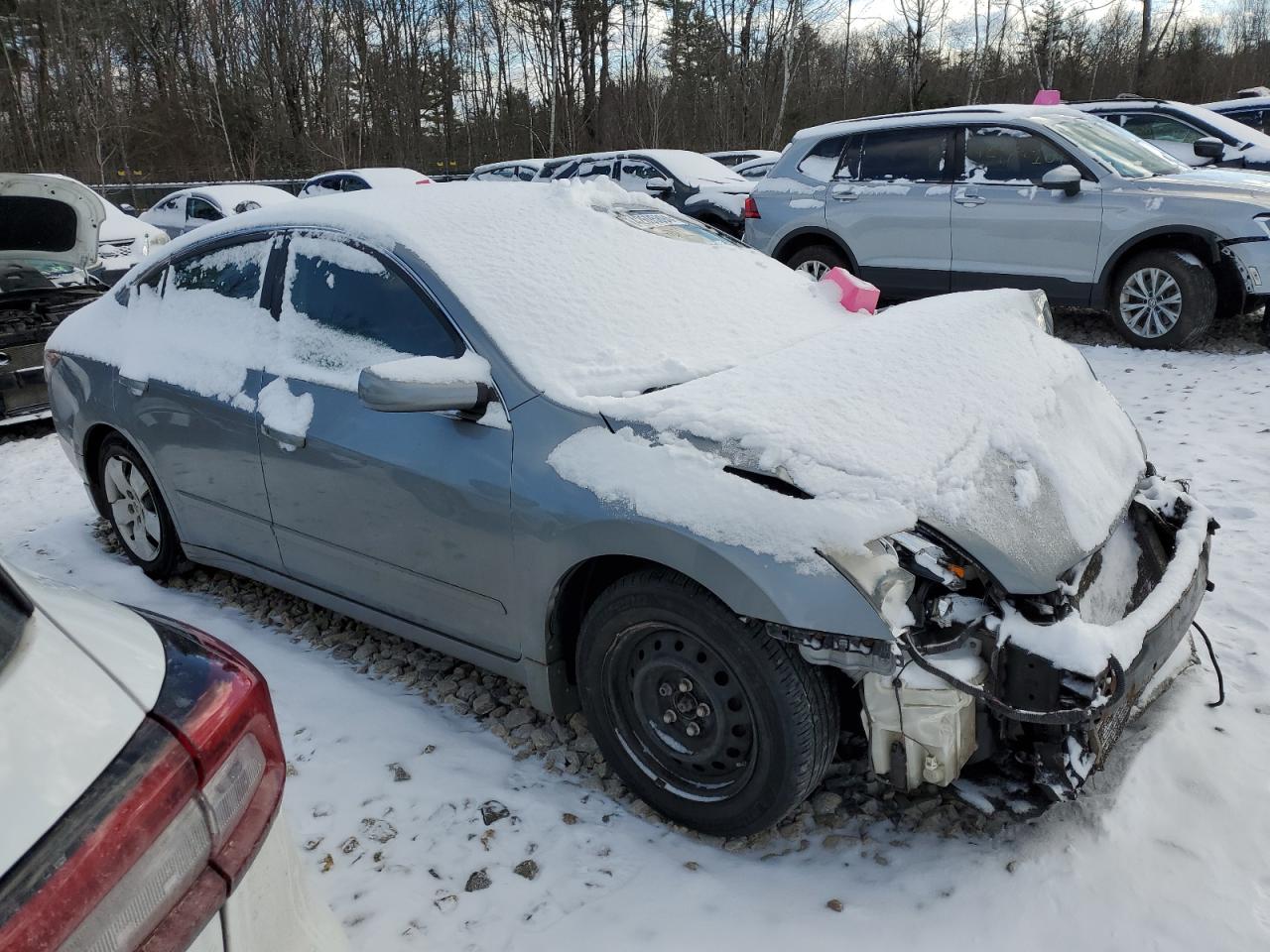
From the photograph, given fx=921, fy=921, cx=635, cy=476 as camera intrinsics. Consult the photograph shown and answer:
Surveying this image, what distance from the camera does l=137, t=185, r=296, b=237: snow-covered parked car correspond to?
14.3m

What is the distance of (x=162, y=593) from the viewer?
400 centimetres

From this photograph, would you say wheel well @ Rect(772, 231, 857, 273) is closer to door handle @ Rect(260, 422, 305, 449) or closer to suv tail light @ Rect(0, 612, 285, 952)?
door handle @ Rect(260, 422, 305, 449)

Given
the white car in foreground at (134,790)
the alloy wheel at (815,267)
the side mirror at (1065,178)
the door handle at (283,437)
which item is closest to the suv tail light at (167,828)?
the white car in foreground at (134,790)

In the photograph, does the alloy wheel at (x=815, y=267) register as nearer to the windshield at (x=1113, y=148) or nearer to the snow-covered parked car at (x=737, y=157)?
the windshield at (x=1113, y=148)

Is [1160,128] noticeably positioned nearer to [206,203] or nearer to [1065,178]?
[1065,178]

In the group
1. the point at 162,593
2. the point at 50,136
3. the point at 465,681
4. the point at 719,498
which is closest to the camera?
the point at 719,498

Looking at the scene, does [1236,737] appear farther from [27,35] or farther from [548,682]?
[27,35]

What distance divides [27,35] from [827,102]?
2948cm

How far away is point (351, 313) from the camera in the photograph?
301 centimetres

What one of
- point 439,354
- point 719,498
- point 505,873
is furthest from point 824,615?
point 439,354

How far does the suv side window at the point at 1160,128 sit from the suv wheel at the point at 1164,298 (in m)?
3.82

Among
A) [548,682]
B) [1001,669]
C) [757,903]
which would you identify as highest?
[1001,669]

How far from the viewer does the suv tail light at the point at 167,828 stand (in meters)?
0.96

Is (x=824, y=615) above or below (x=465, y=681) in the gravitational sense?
above
